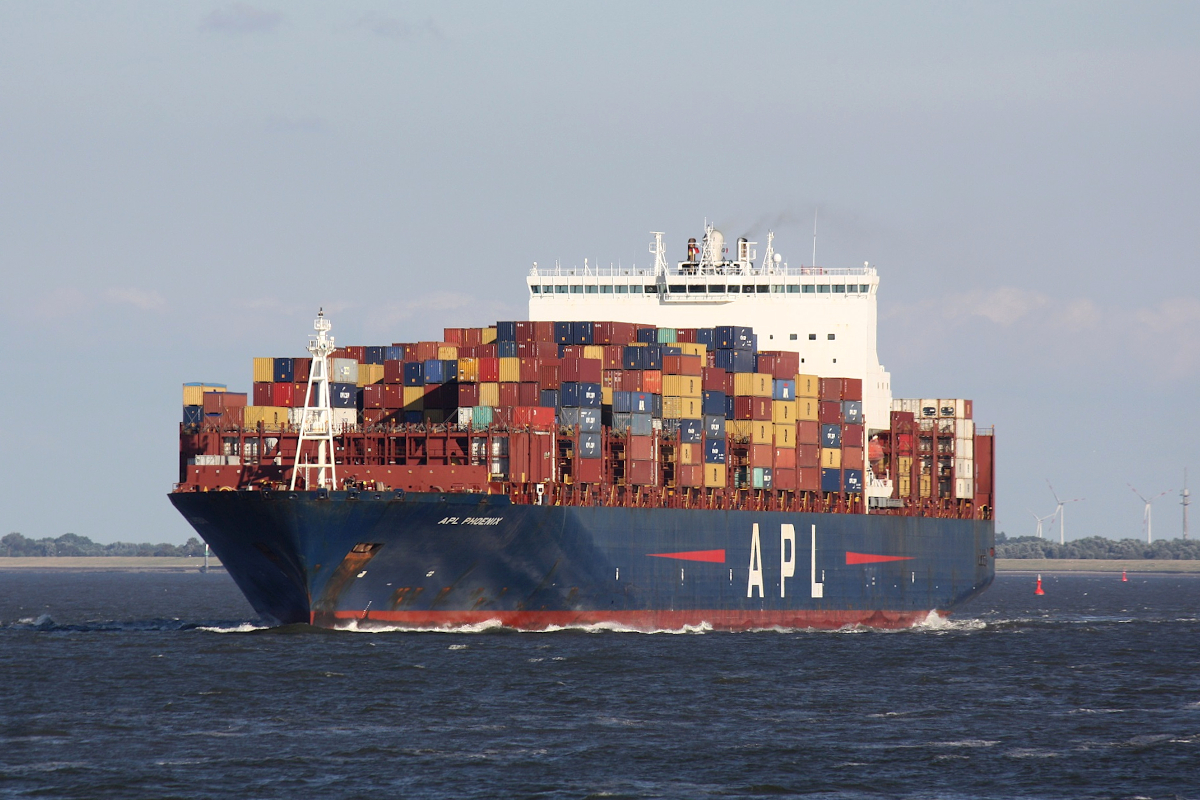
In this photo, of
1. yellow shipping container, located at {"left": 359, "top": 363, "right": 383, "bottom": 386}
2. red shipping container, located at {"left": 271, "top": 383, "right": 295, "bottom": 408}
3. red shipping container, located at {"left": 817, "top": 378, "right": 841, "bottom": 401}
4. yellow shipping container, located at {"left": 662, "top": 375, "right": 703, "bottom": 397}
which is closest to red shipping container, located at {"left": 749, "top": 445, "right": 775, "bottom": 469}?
red shipping container, located at {"left": 817, "top": 378, "right": 841, "bottom": 401}

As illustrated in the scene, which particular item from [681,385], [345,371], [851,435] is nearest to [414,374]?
[345,371]

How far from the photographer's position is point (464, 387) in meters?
56.0

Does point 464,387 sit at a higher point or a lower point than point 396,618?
higher

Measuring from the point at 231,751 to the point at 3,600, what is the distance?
74.0m

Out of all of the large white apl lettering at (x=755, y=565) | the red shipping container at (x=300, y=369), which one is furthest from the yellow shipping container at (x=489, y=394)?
the large white apl lettering at (x=755, y=565)

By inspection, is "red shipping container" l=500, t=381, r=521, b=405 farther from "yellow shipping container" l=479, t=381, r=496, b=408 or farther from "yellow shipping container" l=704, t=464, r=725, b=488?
→ "yellow shipping container" l=704, t=464, r=725, b=488

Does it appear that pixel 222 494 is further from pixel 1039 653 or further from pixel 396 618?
pixel 1039 653

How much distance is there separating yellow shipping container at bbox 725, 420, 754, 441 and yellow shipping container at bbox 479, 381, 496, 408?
10586 millimetres

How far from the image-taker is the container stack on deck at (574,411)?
181 feet

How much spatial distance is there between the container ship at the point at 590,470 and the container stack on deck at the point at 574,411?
0.09 m

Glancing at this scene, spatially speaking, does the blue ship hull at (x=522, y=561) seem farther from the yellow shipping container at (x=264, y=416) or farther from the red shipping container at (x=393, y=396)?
the red shipping container at (x=393, y=396)

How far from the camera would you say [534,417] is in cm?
5453

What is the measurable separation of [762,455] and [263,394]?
61.8 feet

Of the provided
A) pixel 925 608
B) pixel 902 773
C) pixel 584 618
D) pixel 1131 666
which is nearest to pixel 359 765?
pixel 902 773
